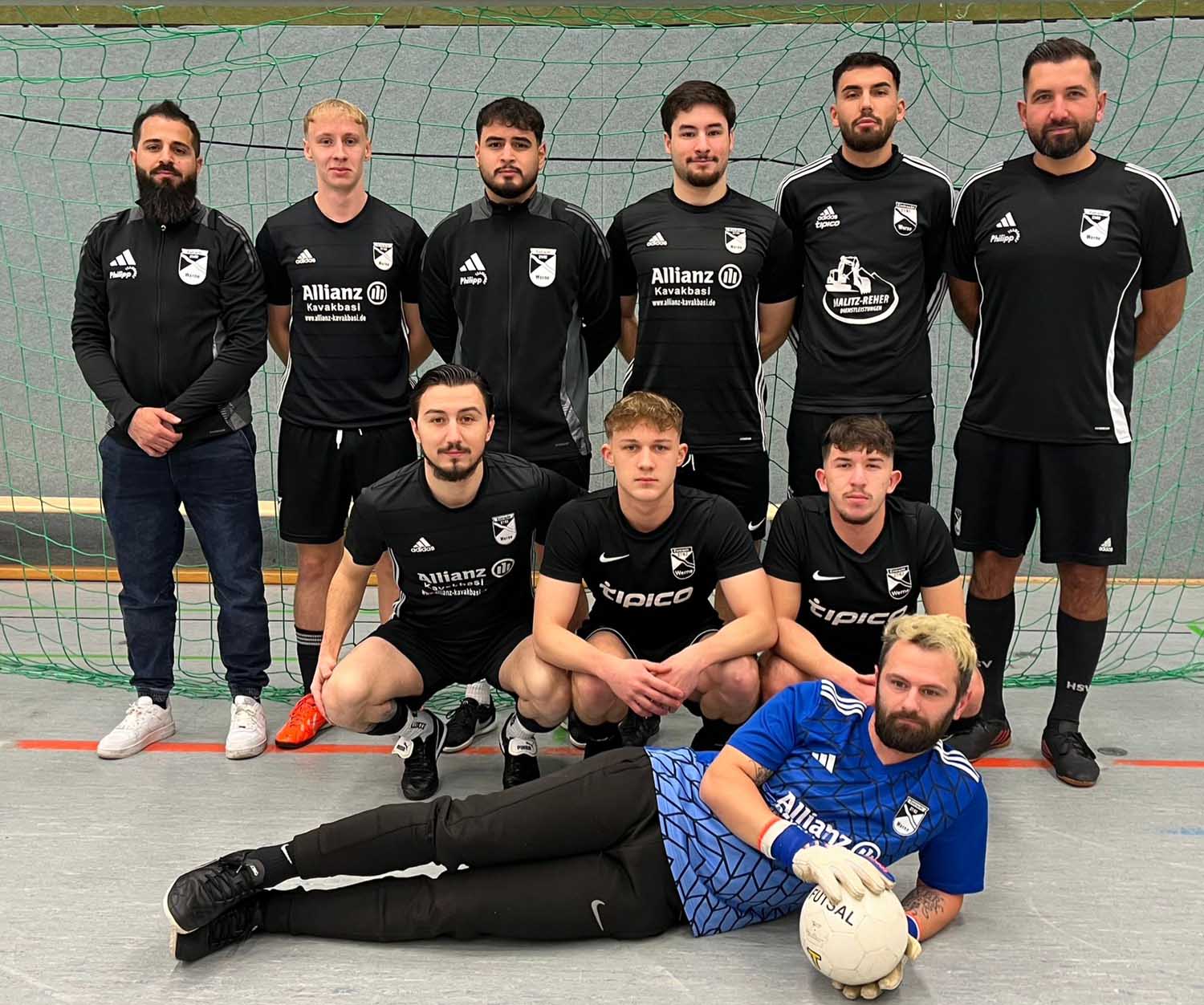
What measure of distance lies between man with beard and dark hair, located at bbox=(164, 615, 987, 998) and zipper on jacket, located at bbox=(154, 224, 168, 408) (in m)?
1.55

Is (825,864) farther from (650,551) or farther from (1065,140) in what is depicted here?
(1065,140)

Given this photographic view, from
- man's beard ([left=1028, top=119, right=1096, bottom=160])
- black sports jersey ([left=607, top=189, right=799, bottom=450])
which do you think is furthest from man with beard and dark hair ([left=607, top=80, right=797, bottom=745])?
man's beard ([left=1028, top=119, right=1096, bottom=160])

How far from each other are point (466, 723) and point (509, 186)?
1590 mm

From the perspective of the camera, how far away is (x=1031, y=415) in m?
3.20

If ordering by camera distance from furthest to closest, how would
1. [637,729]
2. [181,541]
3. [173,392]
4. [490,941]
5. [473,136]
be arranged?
[473,136] < [181,541] < [637,729] < [173,392] < [490,941]

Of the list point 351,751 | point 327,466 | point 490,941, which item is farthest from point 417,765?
point 327,466

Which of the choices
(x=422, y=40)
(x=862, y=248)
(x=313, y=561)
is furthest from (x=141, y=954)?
(x=422, y=40)

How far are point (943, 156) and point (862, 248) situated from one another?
8.39 feet

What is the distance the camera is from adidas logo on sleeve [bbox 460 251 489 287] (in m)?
3.34

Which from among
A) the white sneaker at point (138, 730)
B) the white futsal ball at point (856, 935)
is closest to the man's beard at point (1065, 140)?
the white futsal ball at point (856, 935)

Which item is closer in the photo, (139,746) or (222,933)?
(222,933)

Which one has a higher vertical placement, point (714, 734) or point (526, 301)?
point (526, 301)

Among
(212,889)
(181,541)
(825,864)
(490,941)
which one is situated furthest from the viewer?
(181,541)

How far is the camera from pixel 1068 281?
313cm
